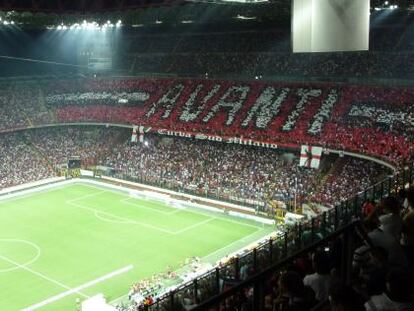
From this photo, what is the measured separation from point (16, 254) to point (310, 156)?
2027cm

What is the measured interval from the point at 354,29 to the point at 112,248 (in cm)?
2321

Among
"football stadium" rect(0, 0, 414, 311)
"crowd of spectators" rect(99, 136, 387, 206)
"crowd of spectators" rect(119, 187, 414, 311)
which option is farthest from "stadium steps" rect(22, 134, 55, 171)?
"crowd of spectators" rect(119, 187, 414, 311)

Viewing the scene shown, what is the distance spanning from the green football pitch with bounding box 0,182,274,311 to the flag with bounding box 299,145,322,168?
5.92m

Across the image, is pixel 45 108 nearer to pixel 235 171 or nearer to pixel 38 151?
pixel 38 151

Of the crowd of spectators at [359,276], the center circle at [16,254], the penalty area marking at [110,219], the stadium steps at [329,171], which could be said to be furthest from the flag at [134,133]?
the crowd of spectators at [359,276]

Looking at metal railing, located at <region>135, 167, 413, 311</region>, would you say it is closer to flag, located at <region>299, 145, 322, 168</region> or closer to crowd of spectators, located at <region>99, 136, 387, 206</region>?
crowd of spectators, located at <region>99, 136, 387, 206</region>

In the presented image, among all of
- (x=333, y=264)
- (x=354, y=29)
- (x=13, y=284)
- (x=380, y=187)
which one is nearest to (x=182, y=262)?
(x=13, y=284)

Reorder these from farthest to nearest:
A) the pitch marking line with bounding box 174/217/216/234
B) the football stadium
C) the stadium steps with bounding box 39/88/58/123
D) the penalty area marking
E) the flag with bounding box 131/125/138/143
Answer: the stadium steps with bounding box 39/88/58/123, the flag with bounding box 131/125/138/143, the penalty area marking, the pitch marking line with bounding box 174/217/216/234, the football stadium

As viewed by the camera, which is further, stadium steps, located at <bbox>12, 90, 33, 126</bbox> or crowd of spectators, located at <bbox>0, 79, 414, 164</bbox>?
stadium steps, located at <bbox>12, 90, 33, 126</bbox>

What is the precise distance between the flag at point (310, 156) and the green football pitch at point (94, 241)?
5915 mm

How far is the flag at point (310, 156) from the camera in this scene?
37062mm

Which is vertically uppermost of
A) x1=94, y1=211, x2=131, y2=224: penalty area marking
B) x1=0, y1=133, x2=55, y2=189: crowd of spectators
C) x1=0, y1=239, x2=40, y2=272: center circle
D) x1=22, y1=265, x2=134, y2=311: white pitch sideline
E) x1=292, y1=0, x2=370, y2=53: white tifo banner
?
x1=292, y1=0, x2=370, y2=53: white tifo banner

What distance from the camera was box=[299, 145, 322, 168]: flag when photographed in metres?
37.1

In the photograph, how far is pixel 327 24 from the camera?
11602mm
